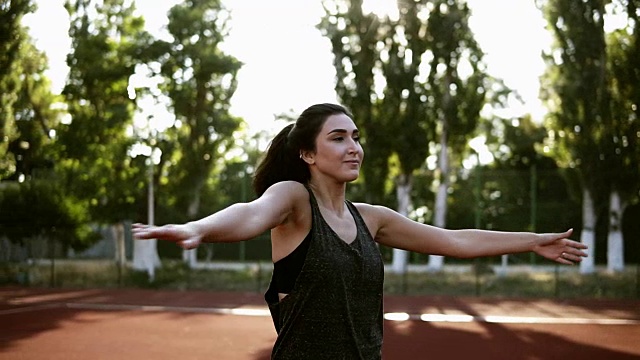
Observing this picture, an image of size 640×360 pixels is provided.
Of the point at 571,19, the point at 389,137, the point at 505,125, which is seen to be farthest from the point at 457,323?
the point at 505,125

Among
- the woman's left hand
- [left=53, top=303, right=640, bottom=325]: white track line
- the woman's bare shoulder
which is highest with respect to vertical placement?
the woman's bare shoulder

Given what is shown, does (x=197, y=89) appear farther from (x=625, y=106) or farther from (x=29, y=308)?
(x=625, y=106)

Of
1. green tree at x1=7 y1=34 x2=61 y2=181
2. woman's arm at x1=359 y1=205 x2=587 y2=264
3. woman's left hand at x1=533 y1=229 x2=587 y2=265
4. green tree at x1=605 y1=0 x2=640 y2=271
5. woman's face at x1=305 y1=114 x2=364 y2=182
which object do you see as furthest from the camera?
green tree at x1=7 y1=34 x2=61 y2=181

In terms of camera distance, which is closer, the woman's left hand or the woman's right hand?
the woman's right hand

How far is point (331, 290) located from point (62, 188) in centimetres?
2344

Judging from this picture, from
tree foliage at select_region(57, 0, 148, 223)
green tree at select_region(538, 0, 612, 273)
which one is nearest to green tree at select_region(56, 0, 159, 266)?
tree foliage at select_region(57, 0, 148, 223)

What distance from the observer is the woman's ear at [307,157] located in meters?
2.59

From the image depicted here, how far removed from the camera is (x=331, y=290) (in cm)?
237

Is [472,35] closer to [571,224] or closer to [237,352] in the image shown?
[571,224]

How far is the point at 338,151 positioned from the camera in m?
2.53

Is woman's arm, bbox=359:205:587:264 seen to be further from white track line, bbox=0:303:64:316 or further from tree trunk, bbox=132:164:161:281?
tree trunk, bbox=132:164:161:281

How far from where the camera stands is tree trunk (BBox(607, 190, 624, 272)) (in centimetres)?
2477

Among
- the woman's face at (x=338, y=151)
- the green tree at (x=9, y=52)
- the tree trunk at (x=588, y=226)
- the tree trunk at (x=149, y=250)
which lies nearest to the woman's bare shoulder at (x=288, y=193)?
the woman's face at (x=338, y=151)

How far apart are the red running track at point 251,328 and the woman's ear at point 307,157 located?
7.87 meters
